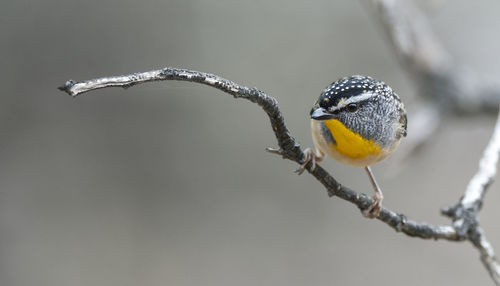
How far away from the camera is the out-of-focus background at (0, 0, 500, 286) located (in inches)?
208

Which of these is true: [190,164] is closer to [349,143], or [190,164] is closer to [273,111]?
[349,143]

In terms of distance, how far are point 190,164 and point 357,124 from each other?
3358 mm

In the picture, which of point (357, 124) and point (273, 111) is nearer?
point (273, 111)

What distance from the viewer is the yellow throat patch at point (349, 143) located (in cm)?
269

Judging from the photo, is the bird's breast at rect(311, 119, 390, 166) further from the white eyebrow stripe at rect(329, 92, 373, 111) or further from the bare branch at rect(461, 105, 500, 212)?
the bare branch at rect(461, 105, 500, 212)

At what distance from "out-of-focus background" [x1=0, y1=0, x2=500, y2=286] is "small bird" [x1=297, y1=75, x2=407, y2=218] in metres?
2.44

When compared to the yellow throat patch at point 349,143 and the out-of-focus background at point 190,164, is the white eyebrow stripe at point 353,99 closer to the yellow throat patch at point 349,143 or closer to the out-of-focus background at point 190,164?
the yellow throat patch at point 349,143

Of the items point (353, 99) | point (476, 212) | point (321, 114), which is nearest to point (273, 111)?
point (321, 114)

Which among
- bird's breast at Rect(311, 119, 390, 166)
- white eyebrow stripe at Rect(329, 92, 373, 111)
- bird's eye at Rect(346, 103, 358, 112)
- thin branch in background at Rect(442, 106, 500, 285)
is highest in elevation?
white eyebrow stripe at Rect(329, 92, 373, 111)

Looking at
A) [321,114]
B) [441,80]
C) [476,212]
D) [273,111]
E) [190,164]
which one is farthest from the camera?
[190,164]

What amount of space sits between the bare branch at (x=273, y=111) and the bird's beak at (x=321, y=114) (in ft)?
0.82

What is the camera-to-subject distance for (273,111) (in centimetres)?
198

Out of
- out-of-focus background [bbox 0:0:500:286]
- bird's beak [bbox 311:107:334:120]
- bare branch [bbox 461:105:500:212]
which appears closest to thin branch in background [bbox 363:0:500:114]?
out-of-focus background [bbox 0:0:500:286]

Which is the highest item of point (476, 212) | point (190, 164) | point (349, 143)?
point (190, 164)
